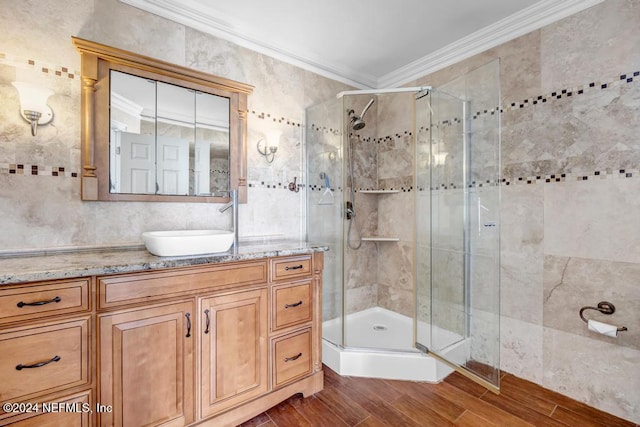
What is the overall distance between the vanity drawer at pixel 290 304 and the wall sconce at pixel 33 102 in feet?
5.06

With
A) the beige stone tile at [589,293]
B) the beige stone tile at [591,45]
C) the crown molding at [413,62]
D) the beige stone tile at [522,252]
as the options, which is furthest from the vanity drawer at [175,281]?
the beige stone tile at [591,45]

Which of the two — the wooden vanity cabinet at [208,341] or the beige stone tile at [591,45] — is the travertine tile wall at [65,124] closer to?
the wooden vanity cabinet at [208,341]

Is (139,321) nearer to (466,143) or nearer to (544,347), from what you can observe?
(466,143)

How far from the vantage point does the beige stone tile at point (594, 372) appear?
66.7 inches

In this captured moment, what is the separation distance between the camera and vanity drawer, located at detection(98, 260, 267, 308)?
1.29 metres

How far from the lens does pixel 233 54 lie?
7.31 feet

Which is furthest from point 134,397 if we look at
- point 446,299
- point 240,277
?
point 446,299

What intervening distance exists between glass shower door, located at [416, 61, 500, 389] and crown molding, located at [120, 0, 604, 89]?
1.79ft

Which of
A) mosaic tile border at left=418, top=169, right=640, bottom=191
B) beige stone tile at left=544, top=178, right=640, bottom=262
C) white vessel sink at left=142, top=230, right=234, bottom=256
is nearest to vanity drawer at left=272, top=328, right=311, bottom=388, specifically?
white vessel sink at left=142, top=230, right=234, bottom=256

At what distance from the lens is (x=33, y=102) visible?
1.50 m

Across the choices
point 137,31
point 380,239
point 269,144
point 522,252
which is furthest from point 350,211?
point 137,31

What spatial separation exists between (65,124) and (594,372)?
3.44 m

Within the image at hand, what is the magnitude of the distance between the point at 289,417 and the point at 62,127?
210 centimetres

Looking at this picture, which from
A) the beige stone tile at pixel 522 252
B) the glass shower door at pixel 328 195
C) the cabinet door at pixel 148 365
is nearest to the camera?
the cabinet door at pixel 148 365
